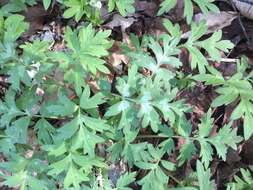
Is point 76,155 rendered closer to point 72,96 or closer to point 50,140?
point 50,140

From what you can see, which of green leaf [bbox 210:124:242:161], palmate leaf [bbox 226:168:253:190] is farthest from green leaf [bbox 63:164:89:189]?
palmate leaf [bbox 226:168:253:190]

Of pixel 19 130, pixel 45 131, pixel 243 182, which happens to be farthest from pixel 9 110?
pixel 243 182

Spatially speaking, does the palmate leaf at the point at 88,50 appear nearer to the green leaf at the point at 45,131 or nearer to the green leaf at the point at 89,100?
the green leaf at the point at 89,100

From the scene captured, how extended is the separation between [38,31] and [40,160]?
1120mm

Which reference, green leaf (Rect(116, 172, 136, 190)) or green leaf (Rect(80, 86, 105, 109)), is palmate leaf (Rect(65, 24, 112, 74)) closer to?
green leaf (Rect(80, 86, 105, 109))

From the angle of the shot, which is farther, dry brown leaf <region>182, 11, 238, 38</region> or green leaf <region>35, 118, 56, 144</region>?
dry brown leaf <region>182, 11, 238, 38</region>

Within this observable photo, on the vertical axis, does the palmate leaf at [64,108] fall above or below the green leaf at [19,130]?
above

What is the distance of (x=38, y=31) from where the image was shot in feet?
10.6

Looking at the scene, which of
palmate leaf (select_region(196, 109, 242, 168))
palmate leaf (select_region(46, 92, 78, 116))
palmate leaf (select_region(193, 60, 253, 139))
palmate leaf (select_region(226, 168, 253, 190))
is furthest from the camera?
palmate leaf (select_region(226, 168, 253, 190))

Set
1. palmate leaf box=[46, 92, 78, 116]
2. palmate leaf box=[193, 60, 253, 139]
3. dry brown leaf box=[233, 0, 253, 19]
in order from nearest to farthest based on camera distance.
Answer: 1. palmate leaf box=[46, 92, 78, 116]
2. palmate leaf box=[193, 60, 253, 139]
3. dry brown leaf box=[233, 0, 253, 19]

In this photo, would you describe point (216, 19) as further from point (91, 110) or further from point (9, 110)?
point (9, 110)

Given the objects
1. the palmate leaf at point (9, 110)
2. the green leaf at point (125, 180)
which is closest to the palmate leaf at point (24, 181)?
the palmate leaf at point (9, 110)

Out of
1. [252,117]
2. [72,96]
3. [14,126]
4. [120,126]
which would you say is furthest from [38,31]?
[252,117]

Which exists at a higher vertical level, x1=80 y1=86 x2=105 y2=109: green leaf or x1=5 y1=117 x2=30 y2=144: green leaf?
x1=80 y1=86 x2=105 y2=109: green leaf
